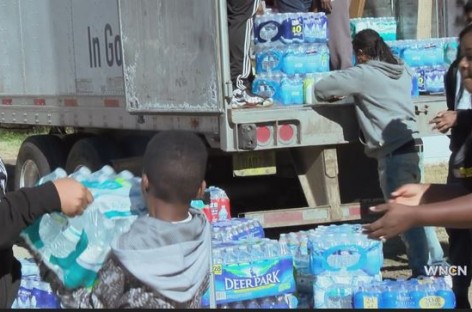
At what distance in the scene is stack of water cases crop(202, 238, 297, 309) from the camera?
522cm

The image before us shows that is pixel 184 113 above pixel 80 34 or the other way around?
the other way around

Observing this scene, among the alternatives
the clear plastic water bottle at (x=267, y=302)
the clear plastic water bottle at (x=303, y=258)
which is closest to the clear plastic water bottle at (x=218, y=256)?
the clear plastic water bottle at (x=267, y=302)

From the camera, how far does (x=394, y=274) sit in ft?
25.7

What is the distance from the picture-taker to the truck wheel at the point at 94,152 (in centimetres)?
937

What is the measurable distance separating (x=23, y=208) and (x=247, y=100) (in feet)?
13.8

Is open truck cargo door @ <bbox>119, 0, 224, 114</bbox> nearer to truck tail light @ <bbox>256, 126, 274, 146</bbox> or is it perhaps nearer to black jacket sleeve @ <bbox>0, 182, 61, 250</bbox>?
truck tail light @ <bbox>256, 126, 274, 146</bbox>

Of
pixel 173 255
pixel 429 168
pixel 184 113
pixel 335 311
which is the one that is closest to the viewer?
pixel 173 255

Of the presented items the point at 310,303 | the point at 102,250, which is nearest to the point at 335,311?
the point at 310,303

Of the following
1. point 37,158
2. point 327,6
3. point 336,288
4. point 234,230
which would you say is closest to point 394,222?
point 336,288

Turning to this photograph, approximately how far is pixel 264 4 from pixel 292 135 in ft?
6.13

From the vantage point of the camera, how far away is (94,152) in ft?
30.9

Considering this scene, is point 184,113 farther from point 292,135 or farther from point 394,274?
point 394,274

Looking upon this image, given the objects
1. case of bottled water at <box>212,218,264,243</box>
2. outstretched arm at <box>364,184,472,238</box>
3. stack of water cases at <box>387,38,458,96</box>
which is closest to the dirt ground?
stack of water cases at <box>387,38,458,96</box>

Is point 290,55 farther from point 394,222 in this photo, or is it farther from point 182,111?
point 394,222
